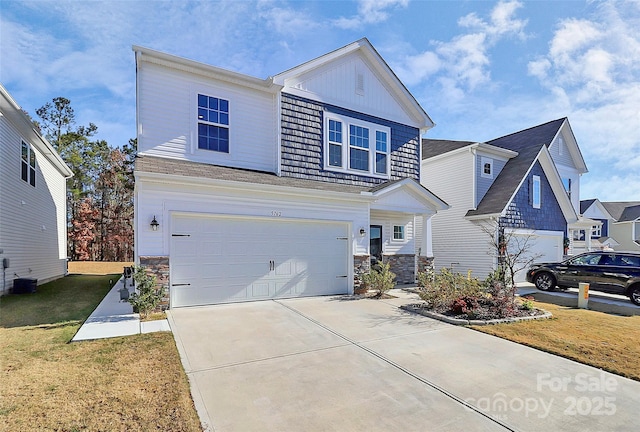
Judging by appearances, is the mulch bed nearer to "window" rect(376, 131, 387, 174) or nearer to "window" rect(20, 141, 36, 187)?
"window" rect(376, 131, 387, 174)

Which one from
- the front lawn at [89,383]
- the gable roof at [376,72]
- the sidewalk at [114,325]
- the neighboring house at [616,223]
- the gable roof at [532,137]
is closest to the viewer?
the front lawn at [89,383]

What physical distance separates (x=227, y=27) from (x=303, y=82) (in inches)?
112

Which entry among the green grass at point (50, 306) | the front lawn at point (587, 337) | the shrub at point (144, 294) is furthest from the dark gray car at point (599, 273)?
the green grass at point (50, 306)

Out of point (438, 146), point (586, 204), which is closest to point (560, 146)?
point (438, 146)

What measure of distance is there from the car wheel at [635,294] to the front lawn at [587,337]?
2.75 m

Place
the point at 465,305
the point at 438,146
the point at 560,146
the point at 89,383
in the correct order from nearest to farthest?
the point at 89,383 < the point at 465,305 < the point at 438,146 < the point at 560,146

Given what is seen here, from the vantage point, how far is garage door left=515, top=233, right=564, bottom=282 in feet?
51.8

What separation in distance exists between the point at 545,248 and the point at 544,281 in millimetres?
4802

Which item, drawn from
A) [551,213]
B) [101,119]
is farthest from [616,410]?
[101,119]

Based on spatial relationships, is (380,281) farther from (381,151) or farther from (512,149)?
(512,149)

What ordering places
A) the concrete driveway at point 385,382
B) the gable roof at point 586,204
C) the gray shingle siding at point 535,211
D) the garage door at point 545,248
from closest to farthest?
the concrete driveway at point 385,382 < the gray shingle siding at point 535,211 < the garage door at point 545,248 < the gable roof at point 586,204

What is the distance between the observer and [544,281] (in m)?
12.7

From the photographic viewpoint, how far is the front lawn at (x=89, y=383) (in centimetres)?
311

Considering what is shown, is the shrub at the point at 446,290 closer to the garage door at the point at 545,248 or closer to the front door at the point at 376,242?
the front door at the point at 376,242
